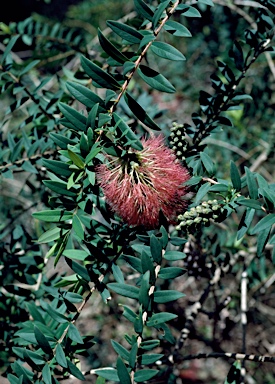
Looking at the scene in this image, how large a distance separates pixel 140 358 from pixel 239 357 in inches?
10.7

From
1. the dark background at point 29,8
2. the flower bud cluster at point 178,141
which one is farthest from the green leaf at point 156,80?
the dark background at point 29,8

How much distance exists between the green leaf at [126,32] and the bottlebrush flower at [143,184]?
0.64ft

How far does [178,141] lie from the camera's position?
0.82 m

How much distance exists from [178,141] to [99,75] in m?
0.20

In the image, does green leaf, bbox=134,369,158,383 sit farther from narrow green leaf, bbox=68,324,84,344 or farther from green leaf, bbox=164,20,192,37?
green leaf, bbox=164,20,192,37

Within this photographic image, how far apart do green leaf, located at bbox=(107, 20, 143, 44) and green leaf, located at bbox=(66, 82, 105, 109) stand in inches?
4.8

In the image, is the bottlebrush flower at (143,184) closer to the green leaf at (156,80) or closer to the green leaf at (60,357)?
the green leaf at (156,80)

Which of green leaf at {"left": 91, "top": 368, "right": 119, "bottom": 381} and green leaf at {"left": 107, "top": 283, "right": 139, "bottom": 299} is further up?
green leaf at {"left": 107, "top": 283, "right": 139, "bottom": 299}

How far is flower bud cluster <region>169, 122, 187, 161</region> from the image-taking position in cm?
81

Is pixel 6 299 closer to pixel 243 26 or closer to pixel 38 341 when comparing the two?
pixel 38 341

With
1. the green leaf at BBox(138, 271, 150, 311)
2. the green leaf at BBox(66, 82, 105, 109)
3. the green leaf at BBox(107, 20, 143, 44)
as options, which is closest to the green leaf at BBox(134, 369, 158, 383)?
the green leaf at BBox(138, 271, 150, 311)

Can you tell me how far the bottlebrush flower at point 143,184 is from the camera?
0.73 m

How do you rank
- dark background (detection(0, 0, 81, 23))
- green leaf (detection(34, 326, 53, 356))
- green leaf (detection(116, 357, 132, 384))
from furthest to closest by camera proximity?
1. dark background (detection(0, 0, 81, 23))
2. green leaf (detection(34, 326, 53, 356))
3. green leaf (detection(116, 357, 132, 384))

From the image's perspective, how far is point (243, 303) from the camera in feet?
4.21
